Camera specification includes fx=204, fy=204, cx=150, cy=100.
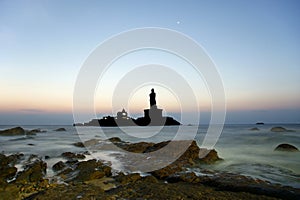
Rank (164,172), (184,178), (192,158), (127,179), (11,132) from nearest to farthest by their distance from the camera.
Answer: (127,179) → (184,178) → (164,172) → (192,158) → (11,132)

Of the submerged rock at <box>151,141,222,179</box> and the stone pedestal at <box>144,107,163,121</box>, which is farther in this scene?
the stone pedestal at <box>144,107,163,121</box>

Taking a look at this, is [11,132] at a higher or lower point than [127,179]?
higher

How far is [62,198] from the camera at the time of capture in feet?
18.2

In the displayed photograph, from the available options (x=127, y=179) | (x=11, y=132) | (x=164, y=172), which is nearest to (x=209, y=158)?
(x=164, y=172)

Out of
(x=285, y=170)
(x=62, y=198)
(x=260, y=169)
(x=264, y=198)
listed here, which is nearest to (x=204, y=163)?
(x=260, y=169)

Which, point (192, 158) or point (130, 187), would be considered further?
point (192, 158)

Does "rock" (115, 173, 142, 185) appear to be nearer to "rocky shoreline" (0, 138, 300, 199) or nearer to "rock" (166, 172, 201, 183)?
"rocky shoreline" (0, 138, 300, 199)

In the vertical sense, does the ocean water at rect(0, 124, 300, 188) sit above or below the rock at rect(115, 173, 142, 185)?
below

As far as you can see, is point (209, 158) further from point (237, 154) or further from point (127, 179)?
point (127, 179)

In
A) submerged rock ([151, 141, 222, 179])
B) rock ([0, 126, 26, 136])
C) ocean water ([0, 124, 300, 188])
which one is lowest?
ocean water ([0, 124, 300, 188])

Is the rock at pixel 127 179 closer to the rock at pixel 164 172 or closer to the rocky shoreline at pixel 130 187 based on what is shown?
the rocky shoreline at pixel 130 187

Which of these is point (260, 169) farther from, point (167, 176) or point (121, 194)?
point (121, 194)

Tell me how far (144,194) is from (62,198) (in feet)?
7.36

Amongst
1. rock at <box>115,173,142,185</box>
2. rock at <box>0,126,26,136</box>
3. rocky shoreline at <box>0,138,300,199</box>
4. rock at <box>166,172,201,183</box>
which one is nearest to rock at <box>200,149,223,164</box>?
rocky shoreline at <box>0,138,300,199</box>
